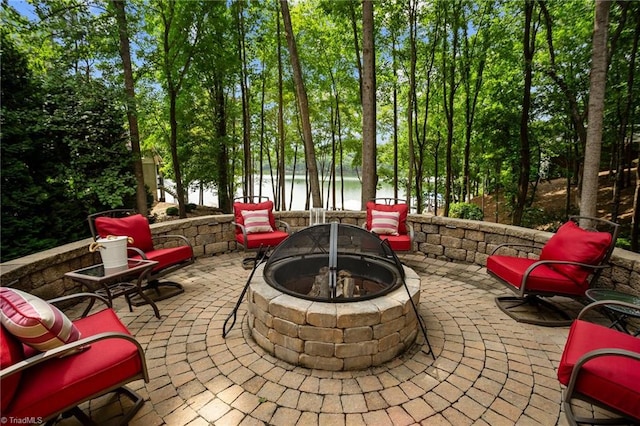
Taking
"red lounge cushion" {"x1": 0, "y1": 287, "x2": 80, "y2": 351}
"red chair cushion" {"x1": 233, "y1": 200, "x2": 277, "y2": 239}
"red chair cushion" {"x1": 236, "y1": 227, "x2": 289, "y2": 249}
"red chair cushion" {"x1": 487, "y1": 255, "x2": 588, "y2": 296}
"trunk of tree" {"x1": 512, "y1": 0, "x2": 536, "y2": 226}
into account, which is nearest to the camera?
"red lounge cushion" {"x1": 0, "y1": 287, "x2": 80, "y2": 351}

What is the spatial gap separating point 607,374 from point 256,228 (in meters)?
3.59

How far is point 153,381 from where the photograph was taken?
186 centimetres

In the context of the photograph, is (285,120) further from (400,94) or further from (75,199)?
(75,199)

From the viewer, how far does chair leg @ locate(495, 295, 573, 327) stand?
2.56 meters

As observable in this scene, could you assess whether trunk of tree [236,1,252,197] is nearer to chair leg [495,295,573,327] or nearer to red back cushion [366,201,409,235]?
red back cushion [366,201,409,235]

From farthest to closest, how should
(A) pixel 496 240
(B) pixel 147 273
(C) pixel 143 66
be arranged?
1. (C) pixel 143 66
2. (A) pixel 496 240
3. (B) pixel 147 273

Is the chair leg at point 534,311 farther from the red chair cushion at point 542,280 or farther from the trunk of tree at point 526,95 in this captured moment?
the trunk of tree at point 526,95

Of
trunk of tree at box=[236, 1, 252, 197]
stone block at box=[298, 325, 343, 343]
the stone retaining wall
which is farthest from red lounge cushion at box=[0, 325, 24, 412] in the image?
trunk of tree at box=[236, 1, 252, 197]

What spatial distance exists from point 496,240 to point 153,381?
4136mm

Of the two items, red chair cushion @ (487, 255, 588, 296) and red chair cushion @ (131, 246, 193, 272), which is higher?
red chair cushion @ (131, 246, 193, 272)

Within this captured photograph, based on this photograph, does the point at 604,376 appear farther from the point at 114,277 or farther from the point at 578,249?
the point at 114,277

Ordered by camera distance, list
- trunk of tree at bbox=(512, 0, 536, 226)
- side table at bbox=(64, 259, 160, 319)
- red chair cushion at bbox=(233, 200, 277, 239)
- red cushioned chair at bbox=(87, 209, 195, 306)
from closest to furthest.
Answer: side table at bbox=(64, 259, 160, 319) → red cushioned chair at bbox=(87, 209, 195, 306) → red chair cushion at bbox=(233, 200, 277, 239) → trunk of tree at bbox=(512, 0, 536, 226)

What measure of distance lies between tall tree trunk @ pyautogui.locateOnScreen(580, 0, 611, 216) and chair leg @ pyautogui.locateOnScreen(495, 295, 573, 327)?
4.63 feet

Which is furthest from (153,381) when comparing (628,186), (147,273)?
(628,186)
